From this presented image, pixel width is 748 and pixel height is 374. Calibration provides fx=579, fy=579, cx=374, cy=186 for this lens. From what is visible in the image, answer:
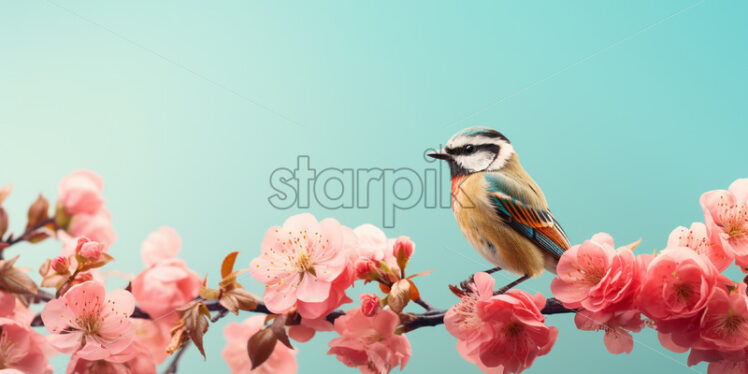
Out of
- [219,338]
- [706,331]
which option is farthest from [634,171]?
[219,338]

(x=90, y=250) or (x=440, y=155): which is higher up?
(x=440, y=155)

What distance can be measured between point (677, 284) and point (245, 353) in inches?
19.9

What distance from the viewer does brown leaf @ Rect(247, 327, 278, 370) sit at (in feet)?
2.20

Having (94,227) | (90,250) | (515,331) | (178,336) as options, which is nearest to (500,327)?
(515,331)

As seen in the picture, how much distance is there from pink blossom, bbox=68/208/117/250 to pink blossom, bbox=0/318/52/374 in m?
0.14

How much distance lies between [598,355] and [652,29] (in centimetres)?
42

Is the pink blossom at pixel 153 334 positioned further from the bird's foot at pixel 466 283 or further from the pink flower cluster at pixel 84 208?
the bird's foot at pixel 466 283

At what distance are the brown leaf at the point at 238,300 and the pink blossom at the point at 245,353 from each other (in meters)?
0.07

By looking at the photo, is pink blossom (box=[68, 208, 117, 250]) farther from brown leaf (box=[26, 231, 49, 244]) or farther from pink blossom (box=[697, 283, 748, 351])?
pink blossom (box=[697, 283, 748, 351])

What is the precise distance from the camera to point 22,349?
705 mm

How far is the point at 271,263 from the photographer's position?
0.65 metres

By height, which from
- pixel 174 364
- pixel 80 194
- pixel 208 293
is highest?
pixel 80 194

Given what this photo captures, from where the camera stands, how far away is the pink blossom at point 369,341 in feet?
2.14

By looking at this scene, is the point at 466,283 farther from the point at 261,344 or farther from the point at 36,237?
the point at 36,237
